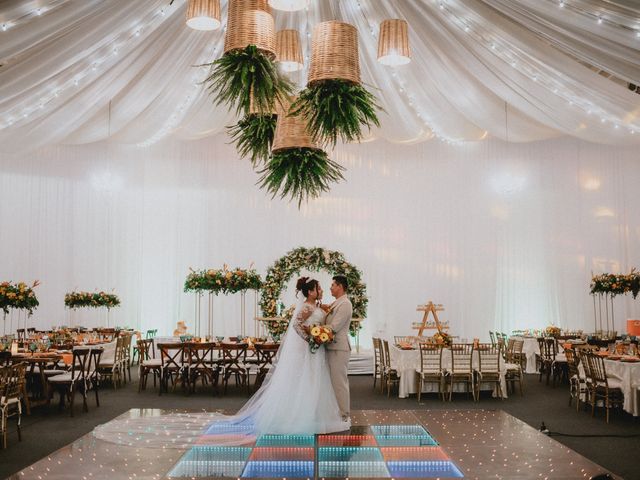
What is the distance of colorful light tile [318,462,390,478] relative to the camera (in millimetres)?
4820

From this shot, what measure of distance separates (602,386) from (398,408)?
8.22 ft

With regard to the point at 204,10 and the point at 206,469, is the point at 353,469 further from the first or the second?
the point at 204,10

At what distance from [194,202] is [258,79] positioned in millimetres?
12497

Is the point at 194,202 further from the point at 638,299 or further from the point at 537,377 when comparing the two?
the point at 638,299

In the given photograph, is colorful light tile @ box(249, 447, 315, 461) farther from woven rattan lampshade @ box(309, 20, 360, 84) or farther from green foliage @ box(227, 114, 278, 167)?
woven rattan lampshade @ box(309, 20, 360, 84)

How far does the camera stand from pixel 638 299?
14.1 metres

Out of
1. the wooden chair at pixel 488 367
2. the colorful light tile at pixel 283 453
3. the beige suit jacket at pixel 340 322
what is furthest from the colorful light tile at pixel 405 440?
the wooden chair at pixel 488 367

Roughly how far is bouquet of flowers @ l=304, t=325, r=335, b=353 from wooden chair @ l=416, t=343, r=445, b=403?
139 inches

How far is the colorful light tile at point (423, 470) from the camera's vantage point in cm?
482

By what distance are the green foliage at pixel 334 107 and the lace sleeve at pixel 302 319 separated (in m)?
2.75

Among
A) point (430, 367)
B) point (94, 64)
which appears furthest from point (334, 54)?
point (430, 367)

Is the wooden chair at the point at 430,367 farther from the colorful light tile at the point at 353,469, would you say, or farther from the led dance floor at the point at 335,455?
the colorful light tile at the point at 353,469

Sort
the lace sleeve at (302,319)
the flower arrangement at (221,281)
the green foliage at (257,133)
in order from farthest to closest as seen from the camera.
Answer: the flower arrangement at (221,281), the lace sleeve at (302,319), the green foliage at (257,133)

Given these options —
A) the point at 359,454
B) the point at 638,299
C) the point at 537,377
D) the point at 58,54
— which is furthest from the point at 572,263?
the point at 58,54
